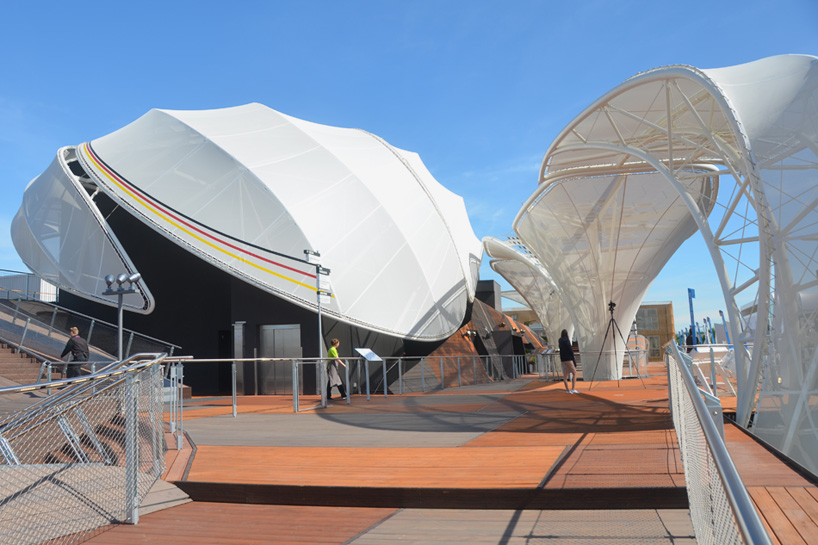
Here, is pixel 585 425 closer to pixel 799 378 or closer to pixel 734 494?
pixel 799 378

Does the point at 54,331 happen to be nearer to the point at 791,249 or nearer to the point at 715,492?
the point at 791,249

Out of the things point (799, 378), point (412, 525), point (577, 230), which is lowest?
point (412, 525)

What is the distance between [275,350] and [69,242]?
849 centimetres

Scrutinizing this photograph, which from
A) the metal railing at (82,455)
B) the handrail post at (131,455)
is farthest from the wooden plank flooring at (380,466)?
the handrail post at (131,455)

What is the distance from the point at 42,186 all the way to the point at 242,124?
820 cm

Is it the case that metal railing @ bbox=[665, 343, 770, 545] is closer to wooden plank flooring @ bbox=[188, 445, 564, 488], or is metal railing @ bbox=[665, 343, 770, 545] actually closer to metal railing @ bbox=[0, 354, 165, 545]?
wooden plank flooring @ bbox=[188, 445, 564, 488]

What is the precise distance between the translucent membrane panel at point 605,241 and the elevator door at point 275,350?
10253 mm

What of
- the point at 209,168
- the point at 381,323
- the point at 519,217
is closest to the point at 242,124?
the point at 209,168

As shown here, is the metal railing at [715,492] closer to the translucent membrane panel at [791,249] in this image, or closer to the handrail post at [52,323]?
the translucent membrane panel at [791,249]

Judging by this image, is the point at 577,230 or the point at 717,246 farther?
the point at 577,230

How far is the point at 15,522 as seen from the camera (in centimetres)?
498

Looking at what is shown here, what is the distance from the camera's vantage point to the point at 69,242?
2295cm

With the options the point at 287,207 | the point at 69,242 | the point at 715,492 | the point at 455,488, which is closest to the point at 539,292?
the point at 287,207

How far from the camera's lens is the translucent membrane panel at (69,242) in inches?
858
